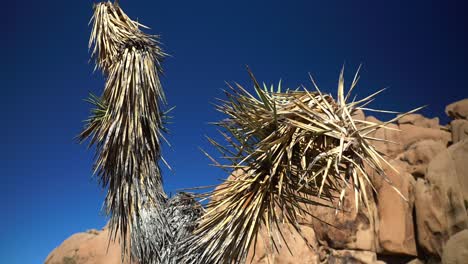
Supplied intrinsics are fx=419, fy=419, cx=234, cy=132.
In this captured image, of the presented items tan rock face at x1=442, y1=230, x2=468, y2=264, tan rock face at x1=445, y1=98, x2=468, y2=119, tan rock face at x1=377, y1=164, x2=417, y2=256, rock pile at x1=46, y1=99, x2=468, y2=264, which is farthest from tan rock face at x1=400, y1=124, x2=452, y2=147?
tan rock face at x1=442, y1=230, x2=468, y2=264

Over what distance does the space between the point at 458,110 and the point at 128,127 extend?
22247mm

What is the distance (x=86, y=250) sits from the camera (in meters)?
21.8

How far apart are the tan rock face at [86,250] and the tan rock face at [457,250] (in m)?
14.4

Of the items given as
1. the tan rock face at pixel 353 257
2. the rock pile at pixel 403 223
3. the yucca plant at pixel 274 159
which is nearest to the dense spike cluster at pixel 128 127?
the yucca plant at pixel 274 159

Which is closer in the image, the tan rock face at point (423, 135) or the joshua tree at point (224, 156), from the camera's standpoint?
the joshua tree at point (224, 156)

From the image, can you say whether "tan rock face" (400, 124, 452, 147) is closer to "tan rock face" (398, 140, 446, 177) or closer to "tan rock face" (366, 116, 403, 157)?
"tan rock face" (366, 116, 403, 157)

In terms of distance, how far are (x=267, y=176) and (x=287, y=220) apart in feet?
2.46

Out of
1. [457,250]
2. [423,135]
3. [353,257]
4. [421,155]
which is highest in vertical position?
[423,135]

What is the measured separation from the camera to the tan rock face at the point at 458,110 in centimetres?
2377

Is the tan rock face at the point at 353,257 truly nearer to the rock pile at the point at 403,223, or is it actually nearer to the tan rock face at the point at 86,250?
the rock pile at the point at 403,223

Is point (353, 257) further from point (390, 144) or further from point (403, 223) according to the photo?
point (390, 144)

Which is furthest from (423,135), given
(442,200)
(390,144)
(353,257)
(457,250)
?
(457,250)

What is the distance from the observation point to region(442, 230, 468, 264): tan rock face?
530 inches

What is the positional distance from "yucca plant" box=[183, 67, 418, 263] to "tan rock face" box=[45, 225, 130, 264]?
16321mm
